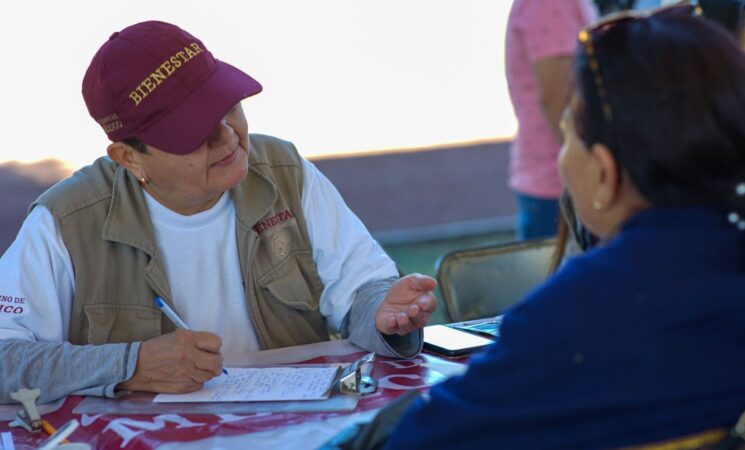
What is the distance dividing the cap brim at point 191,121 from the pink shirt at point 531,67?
1.48 meters

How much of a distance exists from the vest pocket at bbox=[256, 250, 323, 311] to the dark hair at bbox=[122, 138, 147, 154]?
0.42m

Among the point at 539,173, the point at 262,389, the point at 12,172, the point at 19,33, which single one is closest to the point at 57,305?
the point at 262,389

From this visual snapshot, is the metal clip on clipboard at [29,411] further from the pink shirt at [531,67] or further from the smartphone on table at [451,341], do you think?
the pink shirt at [531,67]

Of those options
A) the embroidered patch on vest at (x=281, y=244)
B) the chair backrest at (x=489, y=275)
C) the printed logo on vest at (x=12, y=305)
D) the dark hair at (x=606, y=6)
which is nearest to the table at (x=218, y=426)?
the printed logo on vest at (x=12, y=305)

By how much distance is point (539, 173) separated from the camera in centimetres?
359

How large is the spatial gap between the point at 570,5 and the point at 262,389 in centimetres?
198

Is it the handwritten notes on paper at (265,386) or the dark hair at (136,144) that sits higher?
the dark hair at (136,144)

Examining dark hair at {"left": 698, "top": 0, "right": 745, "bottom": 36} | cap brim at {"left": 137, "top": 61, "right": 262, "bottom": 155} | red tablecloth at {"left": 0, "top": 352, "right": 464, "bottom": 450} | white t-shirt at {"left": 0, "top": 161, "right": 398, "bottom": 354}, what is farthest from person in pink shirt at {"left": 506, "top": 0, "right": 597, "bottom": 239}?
red tablecloth at {"left": 0, "top": 352, "right": 464, "bottom": 450}

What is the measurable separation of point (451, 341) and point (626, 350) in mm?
1105

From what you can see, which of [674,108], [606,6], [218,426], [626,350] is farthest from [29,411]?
[606,6]

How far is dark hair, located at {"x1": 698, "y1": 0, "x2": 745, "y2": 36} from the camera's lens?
249 centimetres

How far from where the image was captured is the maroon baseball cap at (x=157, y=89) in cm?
220

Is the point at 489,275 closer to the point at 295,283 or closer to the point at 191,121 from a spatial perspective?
the point at 295,283

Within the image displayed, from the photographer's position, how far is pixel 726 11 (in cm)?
255
